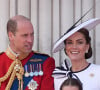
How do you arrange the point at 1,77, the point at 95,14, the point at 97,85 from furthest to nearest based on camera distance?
the point at 95,14, the point at 1,77, the point at 97,85

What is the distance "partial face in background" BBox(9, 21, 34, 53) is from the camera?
206cm

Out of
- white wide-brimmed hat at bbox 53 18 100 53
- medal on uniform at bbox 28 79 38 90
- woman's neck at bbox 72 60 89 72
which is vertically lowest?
medal on uniform at bbox 28 79 38 90

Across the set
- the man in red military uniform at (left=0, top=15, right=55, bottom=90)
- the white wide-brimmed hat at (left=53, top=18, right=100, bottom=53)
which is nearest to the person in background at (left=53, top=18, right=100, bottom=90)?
the white wide-brimmed hat at (left=53, top=18, right=100, bottom=53)

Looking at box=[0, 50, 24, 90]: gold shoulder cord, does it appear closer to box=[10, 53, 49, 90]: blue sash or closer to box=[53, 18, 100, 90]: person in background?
box=[10, 53, 49, 90]: blue sash

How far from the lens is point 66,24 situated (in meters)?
2.66

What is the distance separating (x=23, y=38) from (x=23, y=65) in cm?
16

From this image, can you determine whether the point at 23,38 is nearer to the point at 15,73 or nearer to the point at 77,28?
the point at 15,73

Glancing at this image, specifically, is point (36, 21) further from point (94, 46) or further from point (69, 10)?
point (94, 46)

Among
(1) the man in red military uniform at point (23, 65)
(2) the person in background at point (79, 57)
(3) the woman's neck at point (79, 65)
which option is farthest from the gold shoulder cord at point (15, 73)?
(3) the woman's neck at point (79, 65)

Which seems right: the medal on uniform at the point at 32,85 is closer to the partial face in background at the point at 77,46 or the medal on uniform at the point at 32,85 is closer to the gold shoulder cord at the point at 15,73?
the gold shoulder cord at the point at 15,73

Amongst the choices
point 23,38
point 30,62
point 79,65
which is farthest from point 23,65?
point 79,65

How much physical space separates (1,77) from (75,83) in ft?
1.45

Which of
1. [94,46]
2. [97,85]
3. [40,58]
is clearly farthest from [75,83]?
[94,46]

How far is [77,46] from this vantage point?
75.1 inches
